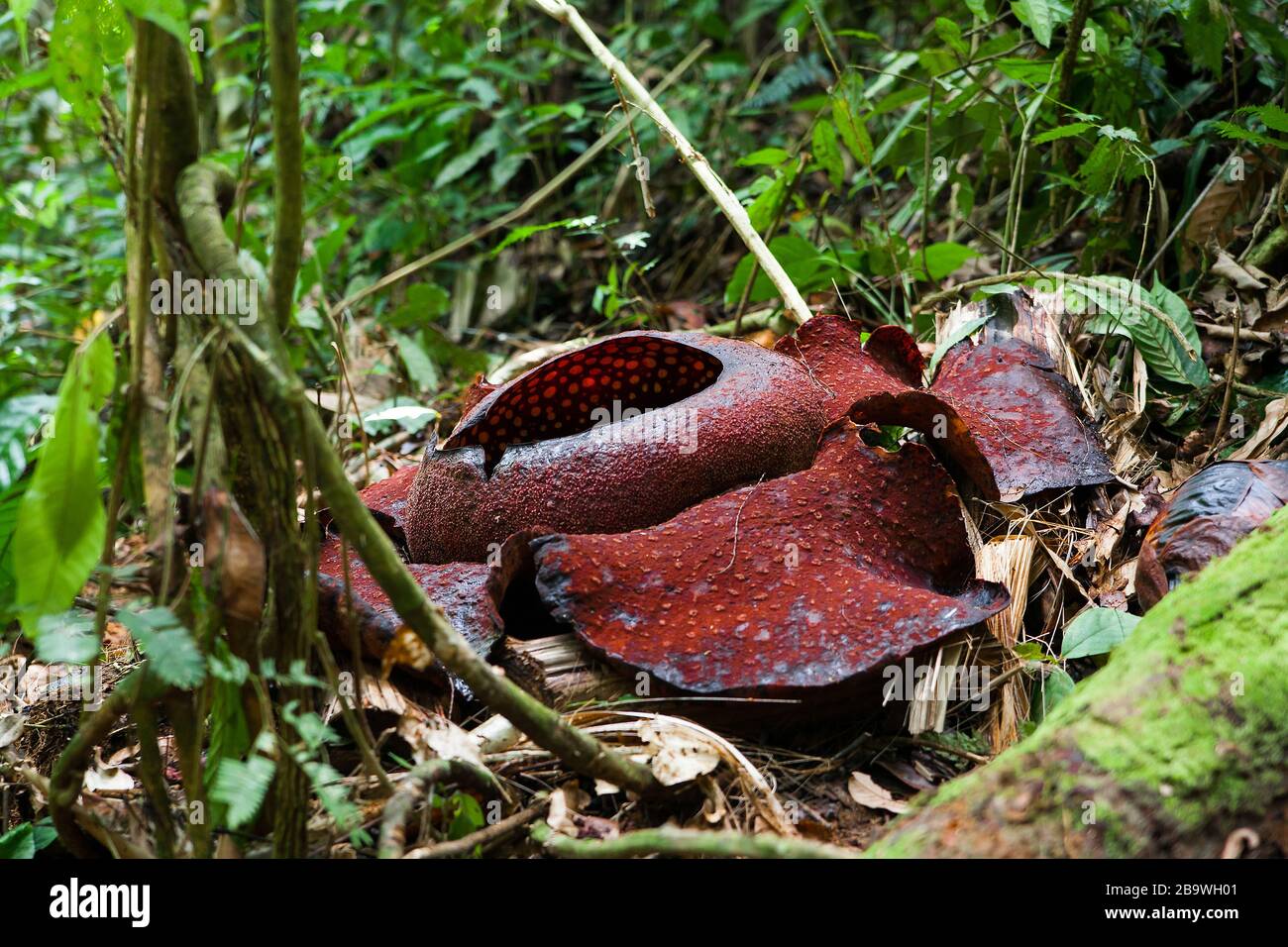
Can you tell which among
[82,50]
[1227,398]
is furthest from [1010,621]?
[82,50]

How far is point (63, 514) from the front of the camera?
1.69 m

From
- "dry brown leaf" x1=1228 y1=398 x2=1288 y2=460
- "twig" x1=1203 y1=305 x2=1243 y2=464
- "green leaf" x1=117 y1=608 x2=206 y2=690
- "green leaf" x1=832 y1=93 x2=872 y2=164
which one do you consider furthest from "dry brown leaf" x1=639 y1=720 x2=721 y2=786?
"green leaf" x1=832 y1=93 x2=872 y2=164

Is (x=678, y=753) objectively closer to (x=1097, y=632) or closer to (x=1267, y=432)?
(x=1097, y=632)

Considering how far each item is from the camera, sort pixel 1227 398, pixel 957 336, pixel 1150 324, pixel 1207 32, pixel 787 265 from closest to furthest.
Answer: pixel 1227 398, pixel 1150 324, pixel 957 336, pixel 1207 32, pixel 787 265

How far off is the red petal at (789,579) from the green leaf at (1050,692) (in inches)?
8.5

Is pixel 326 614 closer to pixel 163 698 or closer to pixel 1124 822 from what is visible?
pixel 163 698

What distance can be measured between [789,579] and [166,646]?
131 cm

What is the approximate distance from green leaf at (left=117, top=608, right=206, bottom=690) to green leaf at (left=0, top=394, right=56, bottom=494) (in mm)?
487

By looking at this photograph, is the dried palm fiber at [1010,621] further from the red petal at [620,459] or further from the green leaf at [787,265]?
the green leaf at [787,265]

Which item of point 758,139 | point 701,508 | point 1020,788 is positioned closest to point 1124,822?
point 1020,788

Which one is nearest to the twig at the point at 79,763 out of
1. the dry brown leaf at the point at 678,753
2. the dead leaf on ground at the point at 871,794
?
the dry brown leaf at the point at 678,753

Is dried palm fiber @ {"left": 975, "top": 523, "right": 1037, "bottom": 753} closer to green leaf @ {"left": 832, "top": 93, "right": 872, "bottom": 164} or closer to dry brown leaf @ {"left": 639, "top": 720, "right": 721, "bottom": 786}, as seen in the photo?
dry brown leaf @ {"left": 639, "top": 720, "right": 721, "bottom": 786}

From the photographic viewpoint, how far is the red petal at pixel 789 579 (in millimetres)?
2209
